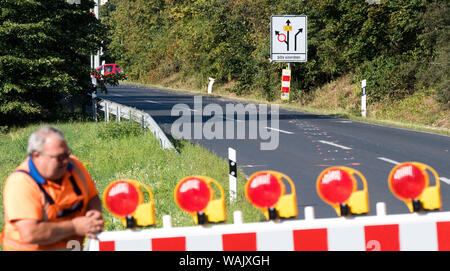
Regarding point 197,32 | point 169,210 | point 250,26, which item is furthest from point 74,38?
point 197,32

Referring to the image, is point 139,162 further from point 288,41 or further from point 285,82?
point 285,82

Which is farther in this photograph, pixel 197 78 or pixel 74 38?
pixel 197 78

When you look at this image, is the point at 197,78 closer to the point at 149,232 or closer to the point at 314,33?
the point at 314,33

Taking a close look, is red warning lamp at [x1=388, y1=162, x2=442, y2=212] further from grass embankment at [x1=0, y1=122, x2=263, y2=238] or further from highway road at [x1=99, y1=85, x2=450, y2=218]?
highway road at [x1=99, y1=85, x2=450, y2=218]

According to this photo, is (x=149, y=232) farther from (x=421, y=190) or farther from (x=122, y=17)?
(x=122, y=17)

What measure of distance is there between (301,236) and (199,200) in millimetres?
653

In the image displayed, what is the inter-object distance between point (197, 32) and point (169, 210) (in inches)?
1900

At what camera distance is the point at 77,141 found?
18656 mm

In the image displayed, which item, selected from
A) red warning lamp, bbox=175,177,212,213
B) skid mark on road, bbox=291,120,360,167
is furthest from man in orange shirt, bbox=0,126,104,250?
skid mark on road, bbox=291,120,360,167

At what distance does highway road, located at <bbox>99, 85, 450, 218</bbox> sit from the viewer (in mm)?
10820

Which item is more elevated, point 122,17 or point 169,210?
point 122,17
